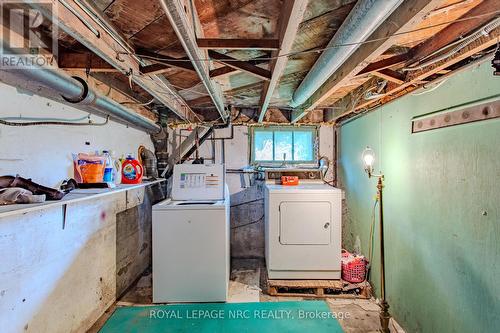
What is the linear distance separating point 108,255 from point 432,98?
3103 millimetres

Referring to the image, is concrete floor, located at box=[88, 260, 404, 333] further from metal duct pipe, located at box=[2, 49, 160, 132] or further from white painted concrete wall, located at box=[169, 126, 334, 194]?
metal duct pipe, located at box=[2, 49, 160, 132]

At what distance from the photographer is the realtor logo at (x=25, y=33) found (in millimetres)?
1131

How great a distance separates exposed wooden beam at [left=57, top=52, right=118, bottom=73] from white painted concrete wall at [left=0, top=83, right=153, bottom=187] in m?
0.28

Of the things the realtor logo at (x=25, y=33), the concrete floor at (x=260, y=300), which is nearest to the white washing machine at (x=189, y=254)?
the concrete floor at (x=260, y=300)

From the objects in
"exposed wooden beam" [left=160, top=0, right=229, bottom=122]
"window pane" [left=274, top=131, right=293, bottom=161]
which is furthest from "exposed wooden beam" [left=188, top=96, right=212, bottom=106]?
"exposed wooden beam" [left=160, top=0, right=229, bottom=122]

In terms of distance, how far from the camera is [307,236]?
2.89 meters

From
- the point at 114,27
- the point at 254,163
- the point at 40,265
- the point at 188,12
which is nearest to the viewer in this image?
the point at 188,12

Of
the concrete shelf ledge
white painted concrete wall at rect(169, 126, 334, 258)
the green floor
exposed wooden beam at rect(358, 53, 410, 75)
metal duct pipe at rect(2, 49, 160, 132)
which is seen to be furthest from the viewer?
white painted concrete wall at rect(169, 126, 334, 258)

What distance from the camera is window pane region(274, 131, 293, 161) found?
159 inches

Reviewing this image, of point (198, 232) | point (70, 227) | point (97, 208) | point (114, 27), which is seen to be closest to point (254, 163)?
point (198, 232)

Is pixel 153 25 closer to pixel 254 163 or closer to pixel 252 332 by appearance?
pixel 252 332

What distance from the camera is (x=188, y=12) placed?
1.22m

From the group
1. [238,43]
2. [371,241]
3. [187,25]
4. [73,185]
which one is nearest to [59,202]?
[73,185]

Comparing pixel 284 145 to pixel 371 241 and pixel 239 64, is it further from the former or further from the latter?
pixel 239 64
